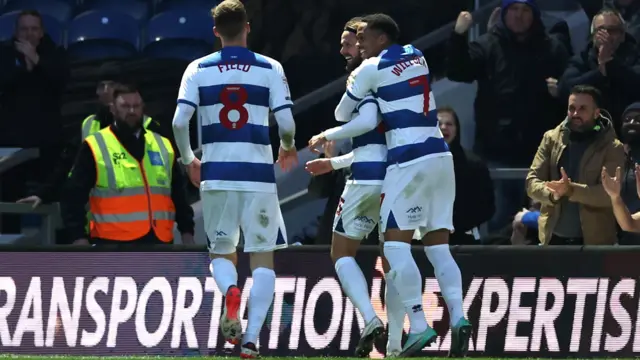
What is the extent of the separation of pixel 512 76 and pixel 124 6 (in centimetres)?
445

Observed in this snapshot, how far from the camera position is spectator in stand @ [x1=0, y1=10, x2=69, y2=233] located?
11664mm

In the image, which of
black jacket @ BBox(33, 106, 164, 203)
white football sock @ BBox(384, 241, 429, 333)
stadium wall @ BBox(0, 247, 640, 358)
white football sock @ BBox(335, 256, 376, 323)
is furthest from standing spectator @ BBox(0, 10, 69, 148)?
white football sock @ BBox(384, 241, 429, 333)

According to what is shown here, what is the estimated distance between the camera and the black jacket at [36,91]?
1168 cm

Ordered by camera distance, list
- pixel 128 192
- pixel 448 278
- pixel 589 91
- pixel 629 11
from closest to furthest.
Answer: pixel 448 278 → pixel 589 91 → pixel 128 192 → pixel 629 11

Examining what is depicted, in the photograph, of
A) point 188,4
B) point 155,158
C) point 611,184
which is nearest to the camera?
point 611,184

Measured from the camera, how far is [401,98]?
7.91 metres

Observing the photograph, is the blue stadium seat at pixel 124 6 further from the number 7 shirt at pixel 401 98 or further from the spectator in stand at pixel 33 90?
the number 7 shirt at pixel 401 98

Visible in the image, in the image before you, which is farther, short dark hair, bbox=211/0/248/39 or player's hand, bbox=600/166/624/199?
player's hand, bbox=600/166/624/199

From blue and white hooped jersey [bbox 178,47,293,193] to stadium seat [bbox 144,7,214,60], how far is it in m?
4.82

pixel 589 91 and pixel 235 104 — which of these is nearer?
pixel 235 104

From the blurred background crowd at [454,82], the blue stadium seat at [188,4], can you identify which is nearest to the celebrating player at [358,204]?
the blurred background crowd at [454,82]

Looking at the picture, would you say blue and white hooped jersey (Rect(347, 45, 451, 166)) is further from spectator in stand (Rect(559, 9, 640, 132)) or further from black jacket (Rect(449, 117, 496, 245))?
spectator in stand (Rect(559, 9, 640, 132))

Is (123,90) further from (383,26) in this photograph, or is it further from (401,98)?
(401,98)

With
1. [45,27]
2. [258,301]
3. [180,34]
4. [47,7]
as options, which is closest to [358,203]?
[258,301]
